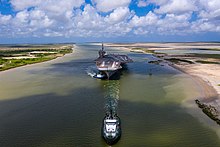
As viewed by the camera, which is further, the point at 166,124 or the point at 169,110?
the point at 169,110

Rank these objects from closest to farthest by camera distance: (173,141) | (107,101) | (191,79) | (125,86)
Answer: (173,141) < (107,101) < (125,86) < (191,79)

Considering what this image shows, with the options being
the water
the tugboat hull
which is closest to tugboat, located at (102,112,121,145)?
the tugboat hull

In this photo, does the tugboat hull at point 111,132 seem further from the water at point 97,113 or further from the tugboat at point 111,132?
the water at point 97,113

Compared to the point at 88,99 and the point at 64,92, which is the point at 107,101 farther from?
the point at 64,92

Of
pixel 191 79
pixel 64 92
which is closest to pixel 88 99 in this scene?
pixel 64 92

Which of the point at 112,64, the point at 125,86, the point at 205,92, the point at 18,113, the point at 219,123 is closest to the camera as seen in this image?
the point at 219,123

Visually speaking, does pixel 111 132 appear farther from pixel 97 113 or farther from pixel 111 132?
pixel 97 113

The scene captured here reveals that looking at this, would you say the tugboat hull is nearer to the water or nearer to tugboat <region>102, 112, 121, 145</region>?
tugboat <region>102, 112, 121, 145</region>

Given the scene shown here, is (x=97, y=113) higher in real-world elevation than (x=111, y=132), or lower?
lower

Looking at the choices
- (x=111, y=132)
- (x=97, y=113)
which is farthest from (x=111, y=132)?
(x=97, y=113)
